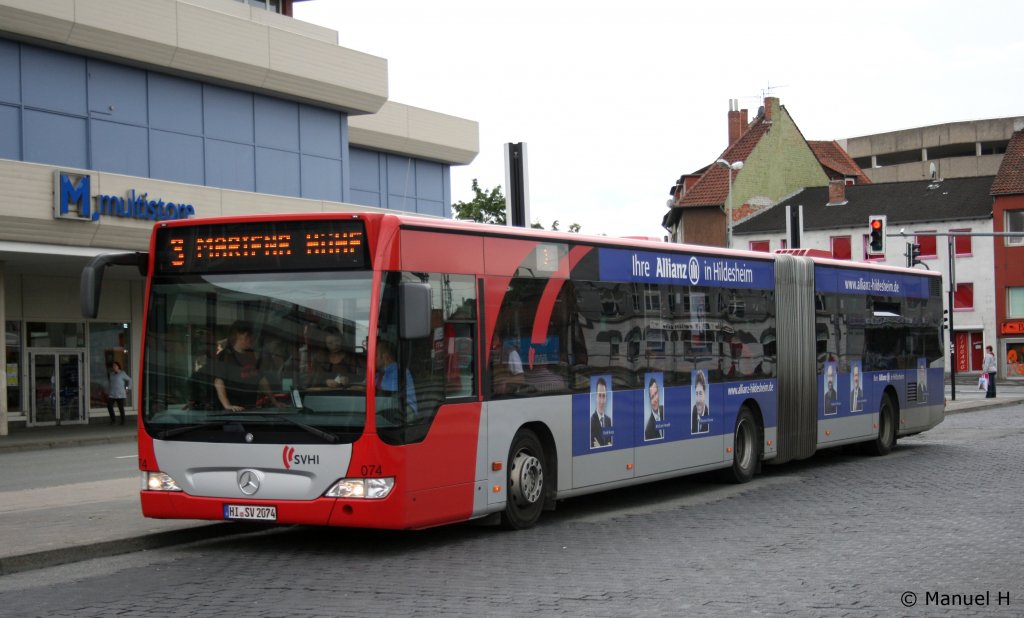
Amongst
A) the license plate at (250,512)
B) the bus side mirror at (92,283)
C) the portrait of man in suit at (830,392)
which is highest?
the bus side mirror at (92,283)

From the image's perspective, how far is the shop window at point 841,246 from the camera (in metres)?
75.2

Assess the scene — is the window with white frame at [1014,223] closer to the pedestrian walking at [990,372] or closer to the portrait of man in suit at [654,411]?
the pedestrian walking at [990,372]

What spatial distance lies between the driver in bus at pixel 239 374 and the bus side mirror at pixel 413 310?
125cm

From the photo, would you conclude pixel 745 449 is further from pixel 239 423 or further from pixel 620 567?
pixel 239 423

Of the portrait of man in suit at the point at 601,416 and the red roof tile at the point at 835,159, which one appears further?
the red roof tile at the point at 835,159

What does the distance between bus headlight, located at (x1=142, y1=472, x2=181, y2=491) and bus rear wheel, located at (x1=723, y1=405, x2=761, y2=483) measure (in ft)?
27.1

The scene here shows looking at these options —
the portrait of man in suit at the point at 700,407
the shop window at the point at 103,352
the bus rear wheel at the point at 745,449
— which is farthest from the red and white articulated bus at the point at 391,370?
the shop window at the point at 103,352

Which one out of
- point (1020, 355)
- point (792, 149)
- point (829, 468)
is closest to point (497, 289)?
point (829, 468)

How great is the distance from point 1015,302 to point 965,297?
8.54ft

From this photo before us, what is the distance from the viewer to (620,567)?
10.2 m

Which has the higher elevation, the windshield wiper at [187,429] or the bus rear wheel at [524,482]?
the windshield wiper at [187,429]

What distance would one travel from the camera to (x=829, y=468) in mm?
19938

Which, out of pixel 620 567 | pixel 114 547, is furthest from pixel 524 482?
pixel 114 547

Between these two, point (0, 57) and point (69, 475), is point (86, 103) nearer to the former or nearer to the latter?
point (0, 57)
